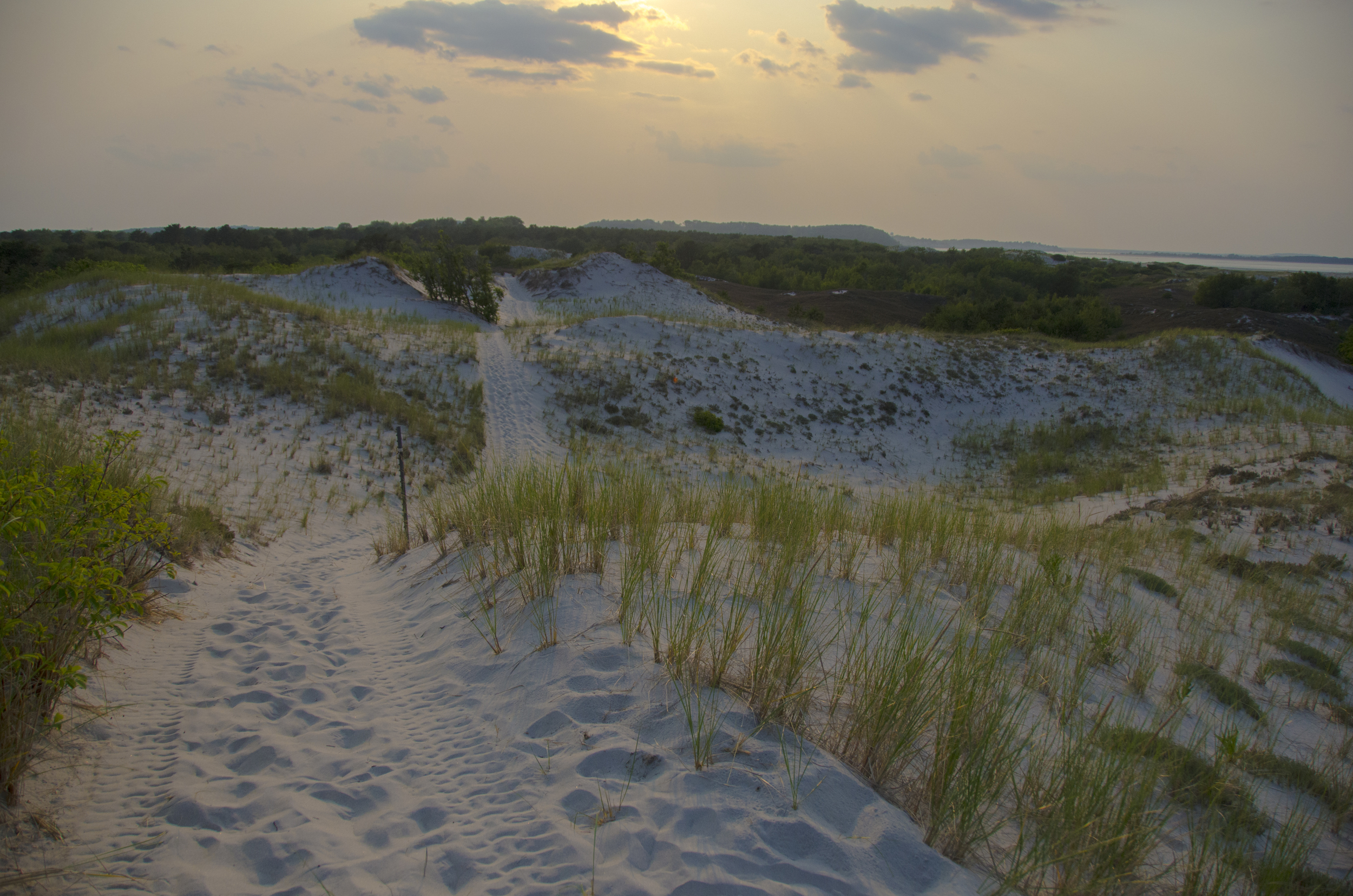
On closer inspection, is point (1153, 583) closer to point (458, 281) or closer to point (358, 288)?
point (458, 281)

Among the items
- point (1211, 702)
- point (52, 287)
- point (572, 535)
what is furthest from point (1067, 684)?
point (52, 287)

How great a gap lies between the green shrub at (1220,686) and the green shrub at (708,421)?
41.0ft

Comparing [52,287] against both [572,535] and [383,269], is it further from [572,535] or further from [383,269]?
[572,535]

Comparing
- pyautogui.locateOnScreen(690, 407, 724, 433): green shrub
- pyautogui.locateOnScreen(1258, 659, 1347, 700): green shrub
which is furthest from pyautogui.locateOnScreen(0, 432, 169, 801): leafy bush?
pyautogui.locateOnScreen(690, 407, 724, 433): green shrub

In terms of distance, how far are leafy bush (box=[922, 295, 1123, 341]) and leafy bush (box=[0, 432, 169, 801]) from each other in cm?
3171

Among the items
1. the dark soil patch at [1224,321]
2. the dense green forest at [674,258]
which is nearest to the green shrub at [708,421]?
the dense green forest at [674,258]

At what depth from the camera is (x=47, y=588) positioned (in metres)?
2.62

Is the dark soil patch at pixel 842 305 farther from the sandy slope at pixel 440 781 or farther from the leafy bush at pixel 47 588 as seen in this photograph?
the leafy bush at pixel 47 588

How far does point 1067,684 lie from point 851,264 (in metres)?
59.5

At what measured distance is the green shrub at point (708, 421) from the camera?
16109 mm

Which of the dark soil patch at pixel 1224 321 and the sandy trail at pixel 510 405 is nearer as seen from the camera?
the sandy trail at pixel 510 405

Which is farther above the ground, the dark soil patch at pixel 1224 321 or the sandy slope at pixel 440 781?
the dark soil patch at pixel 1224 321

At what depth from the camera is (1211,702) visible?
141 inches

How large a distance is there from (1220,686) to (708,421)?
12948 millimetres
